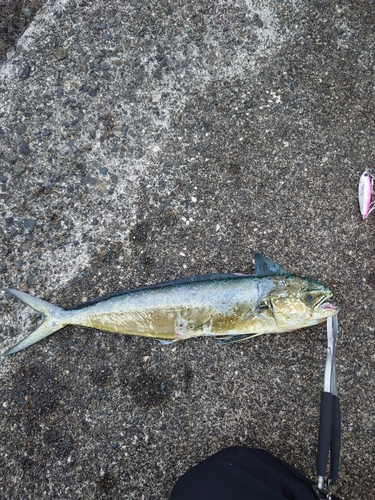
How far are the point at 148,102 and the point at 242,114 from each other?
0.84 m

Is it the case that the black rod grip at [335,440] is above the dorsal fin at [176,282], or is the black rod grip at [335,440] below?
below

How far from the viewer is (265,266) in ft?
9.96

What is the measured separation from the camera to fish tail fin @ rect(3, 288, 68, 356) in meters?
3.06

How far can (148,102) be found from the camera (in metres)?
3.43

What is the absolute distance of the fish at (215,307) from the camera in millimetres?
2855

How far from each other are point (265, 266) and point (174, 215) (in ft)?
2.91

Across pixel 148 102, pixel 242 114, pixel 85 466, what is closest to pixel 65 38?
pixel 148 102

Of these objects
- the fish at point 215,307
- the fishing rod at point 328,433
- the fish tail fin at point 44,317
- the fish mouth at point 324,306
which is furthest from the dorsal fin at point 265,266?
the fish tail fin at point 44,317

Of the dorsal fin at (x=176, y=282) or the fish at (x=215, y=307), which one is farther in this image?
the dorsal fin at (x=176, y=282)

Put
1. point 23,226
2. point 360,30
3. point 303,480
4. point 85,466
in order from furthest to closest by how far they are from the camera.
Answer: point 360,30 < point 23,226 < point 85,466 < point 303,480

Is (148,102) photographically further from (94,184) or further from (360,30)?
(360,30)

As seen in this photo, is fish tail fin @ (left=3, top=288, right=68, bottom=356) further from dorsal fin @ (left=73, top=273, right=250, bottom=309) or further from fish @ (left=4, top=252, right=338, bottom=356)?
dorsal fin @ (left=73, top=273, right=250, bottom=309)

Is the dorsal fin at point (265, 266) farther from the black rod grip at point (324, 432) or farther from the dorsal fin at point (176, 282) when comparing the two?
the black rod grip at point (324, 432)

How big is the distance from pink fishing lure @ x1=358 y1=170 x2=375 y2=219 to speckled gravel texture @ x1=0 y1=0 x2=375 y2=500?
0.23 feet
